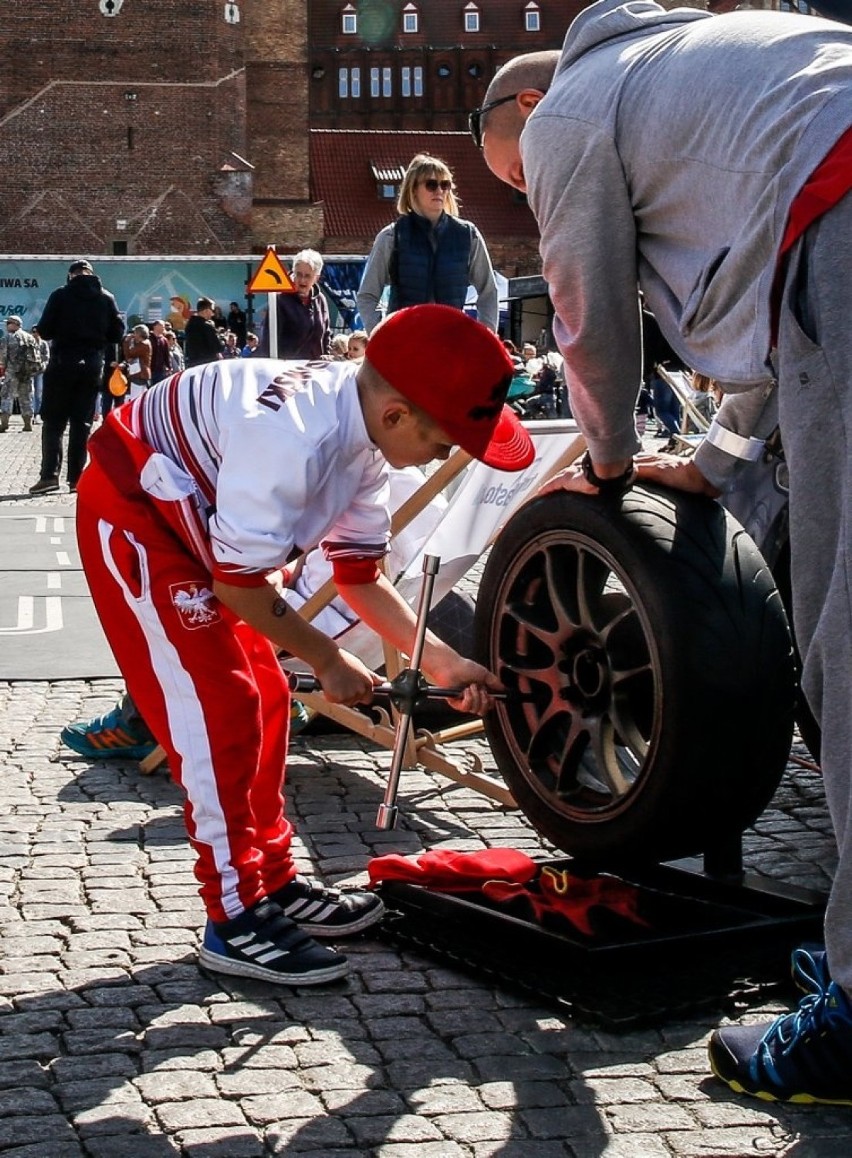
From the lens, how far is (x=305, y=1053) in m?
3.30

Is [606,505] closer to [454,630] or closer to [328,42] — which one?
[454,630]

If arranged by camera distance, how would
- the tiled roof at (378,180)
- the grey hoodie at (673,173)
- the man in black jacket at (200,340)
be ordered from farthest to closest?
the tiled roof at (378,180)
the man in black jacket at (200,340)
the grey hoodie at (673,173)

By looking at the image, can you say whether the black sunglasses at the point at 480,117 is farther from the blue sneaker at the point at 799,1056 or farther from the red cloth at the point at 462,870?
the blue sneaker at the point at 799,1056

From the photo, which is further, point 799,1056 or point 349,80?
point 349,80

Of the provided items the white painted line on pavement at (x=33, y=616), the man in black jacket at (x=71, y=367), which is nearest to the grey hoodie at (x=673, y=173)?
the white painted line on pavement at (x=33, y=616)

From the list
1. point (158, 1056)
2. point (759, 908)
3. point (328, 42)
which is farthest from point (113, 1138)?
point (328, 42)

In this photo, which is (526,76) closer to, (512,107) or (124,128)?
(512,107)

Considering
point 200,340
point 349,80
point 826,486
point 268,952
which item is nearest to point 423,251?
point 268,952

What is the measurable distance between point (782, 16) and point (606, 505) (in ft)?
3.28

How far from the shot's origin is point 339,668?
349 centimetres

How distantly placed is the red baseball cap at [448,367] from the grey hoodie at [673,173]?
0.19 metres

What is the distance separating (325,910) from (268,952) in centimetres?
31

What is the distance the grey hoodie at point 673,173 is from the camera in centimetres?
294

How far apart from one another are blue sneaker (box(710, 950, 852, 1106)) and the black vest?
6.40 m
